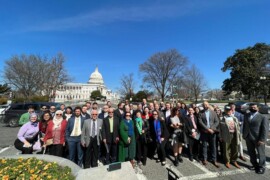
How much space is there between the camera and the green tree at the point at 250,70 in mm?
37938

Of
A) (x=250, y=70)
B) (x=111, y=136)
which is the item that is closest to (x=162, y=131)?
(x=111, y=136)

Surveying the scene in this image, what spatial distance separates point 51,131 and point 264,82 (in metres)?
44.6

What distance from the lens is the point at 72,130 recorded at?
500 cm

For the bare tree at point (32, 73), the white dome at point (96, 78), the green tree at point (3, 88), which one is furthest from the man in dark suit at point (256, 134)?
the white dome at point (96, 78)

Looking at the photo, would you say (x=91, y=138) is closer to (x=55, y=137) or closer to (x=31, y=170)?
(x=55, y=137)

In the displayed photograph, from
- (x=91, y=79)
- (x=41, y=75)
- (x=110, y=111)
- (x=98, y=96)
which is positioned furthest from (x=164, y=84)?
(x=91, y=79)

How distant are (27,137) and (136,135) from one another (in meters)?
3.16

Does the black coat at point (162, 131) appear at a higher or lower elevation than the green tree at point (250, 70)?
lower

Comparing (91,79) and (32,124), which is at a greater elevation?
(91,79)

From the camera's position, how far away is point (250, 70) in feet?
128

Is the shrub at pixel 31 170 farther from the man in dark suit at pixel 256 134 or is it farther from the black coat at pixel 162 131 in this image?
the man in dark suit at pixel 256 134

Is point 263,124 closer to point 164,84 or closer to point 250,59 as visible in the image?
point 164,84

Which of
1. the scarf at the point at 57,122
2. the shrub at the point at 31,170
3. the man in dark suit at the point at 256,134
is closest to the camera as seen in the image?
the shrub at the point at 31,170

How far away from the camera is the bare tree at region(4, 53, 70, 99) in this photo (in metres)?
32.3
